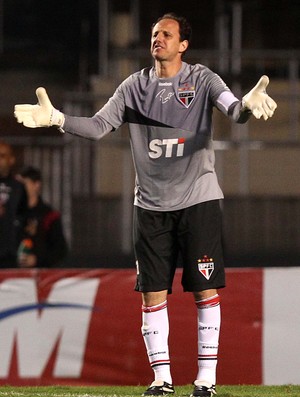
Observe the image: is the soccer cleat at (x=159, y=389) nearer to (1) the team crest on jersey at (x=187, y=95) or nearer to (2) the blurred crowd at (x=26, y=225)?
(1) the team crest on jersey at (x=187, y=95)

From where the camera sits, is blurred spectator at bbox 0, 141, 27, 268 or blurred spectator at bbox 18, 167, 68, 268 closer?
blurred spectator at bbox 0, 141, 27, 268

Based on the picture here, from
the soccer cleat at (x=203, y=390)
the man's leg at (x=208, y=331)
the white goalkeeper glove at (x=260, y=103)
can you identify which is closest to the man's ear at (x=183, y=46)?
the white goalkeeper glove at (x=260, y=103)

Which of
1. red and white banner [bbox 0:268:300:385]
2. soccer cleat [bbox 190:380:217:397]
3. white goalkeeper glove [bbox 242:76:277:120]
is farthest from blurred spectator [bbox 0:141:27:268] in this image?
white goalkeeper glove [bbox 242:76:277:120]

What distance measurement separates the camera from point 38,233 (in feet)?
40.5

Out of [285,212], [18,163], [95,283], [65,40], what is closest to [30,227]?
[95,283]

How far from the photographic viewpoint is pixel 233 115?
6484 mm

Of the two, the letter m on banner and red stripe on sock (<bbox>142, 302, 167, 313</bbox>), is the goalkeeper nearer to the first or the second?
red stripe on sock (<bbox>142, 302, 167, 313</bbox>)

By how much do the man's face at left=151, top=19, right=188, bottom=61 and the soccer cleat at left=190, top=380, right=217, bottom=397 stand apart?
5.44 ft

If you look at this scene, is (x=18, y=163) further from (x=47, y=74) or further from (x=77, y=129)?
(x=77, y=129)

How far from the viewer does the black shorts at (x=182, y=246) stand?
6.82 m

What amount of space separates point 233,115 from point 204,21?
15141mm

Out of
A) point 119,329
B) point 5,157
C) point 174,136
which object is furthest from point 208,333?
point 5,157

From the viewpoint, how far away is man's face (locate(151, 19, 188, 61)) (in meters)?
6.84

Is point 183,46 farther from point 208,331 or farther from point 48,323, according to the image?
point 48,323
